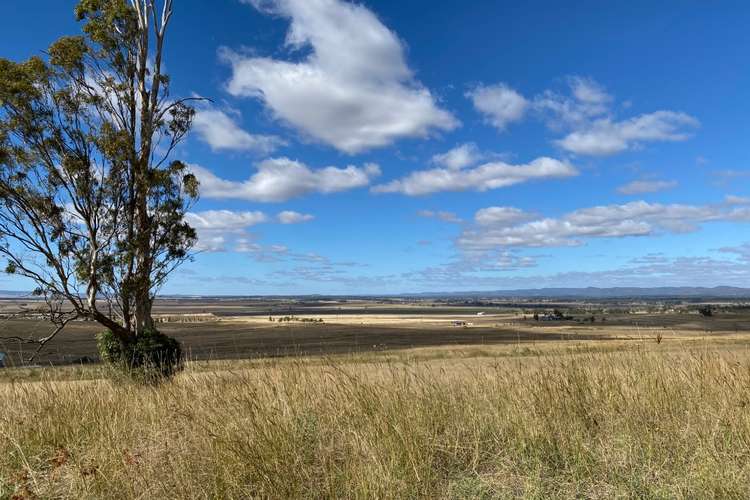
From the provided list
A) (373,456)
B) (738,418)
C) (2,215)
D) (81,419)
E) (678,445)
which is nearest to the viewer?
(373,456)

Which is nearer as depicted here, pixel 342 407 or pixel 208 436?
pixel 208 436

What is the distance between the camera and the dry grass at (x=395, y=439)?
405cm

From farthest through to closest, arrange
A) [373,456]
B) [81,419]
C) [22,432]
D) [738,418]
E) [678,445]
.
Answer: [81,419]
[22,432]
[738,418]
[678,445]
[373,456]

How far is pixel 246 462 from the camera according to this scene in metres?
4.25

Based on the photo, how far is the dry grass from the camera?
4.05 meters

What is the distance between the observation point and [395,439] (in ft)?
15.4

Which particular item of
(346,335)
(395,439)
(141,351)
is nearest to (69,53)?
(141,351)

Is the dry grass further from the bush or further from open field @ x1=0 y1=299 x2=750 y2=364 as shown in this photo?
open field @ x1=0 y1=299 x2=750 y2=364

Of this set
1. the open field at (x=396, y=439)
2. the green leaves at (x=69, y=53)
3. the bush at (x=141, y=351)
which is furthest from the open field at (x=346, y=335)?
the open field at (x=396, y=439)

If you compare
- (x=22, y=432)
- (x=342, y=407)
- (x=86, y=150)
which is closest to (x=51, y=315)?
(x=86, y=150)

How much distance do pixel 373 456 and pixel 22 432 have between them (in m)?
3.96

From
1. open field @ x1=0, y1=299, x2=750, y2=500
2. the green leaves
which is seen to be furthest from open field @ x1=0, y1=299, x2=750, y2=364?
open field @ x1=0, y1=299, x2=750, y2=500

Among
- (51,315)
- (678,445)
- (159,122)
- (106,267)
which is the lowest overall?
(678,445)

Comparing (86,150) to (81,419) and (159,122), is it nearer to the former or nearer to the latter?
(159,122)
